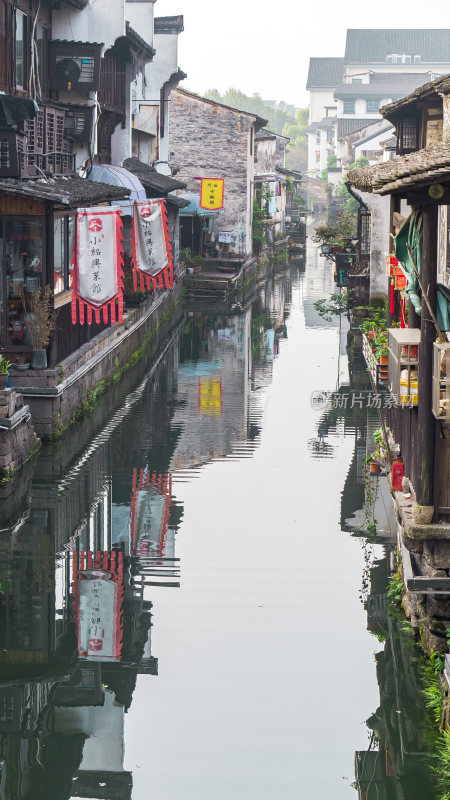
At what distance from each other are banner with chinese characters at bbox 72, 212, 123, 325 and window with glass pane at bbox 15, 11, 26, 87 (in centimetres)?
326

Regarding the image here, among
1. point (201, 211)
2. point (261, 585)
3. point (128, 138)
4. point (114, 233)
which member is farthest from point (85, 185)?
point (201, 211)

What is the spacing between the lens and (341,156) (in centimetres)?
10688

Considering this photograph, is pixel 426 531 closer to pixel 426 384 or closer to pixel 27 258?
pixel 426 384

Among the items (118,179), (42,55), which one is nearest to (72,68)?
(42,55)

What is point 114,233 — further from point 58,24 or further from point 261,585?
point 261,585

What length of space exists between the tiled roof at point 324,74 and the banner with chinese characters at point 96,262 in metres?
115

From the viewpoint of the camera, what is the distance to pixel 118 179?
101 ft

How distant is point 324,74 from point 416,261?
128 meters

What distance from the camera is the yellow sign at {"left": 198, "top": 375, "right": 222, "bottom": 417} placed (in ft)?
80.2

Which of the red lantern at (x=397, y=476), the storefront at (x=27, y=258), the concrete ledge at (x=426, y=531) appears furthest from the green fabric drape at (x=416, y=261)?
the storefront at (x=27, y=258)

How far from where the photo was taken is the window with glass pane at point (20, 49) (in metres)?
23.7

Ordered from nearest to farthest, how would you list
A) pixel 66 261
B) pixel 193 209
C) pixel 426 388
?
pixel 426 388, pixel 66 261, pixel 193 209

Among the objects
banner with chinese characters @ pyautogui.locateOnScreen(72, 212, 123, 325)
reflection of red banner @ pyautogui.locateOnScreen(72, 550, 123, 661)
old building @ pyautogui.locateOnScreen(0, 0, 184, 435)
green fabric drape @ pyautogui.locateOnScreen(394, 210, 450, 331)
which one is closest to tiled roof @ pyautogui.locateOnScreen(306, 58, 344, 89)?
old building @ pyautogui.locateOnScreen(0, 0, 184, 435)

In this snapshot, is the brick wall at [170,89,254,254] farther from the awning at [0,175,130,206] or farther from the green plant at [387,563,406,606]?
the green plant at [387,563,406,606]
